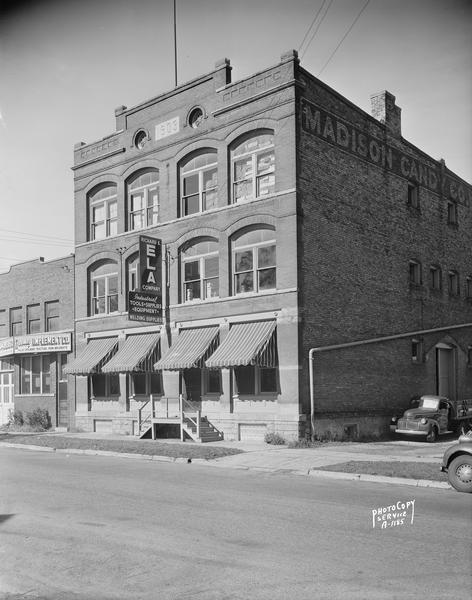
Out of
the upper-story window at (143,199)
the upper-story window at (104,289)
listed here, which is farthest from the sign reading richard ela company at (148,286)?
the upper-story window at (104,289)

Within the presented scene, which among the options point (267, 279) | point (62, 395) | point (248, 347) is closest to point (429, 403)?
point (248, 347)

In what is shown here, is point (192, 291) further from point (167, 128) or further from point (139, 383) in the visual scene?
point (167, 128)

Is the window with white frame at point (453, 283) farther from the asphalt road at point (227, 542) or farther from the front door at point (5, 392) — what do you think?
the front door at point (5, 392)

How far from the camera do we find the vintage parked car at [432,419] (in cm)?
2589

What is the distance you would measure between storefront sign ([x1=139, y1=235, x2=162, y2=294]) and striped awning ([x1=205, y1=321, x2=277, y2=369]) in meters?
4.33

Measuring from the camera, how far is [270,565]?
757cm

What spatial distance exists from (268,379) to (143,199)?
1062 cm

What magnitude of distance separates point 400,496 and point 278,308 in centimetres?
1239

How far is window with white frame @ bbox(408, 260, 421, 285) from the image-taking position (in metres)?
32.3

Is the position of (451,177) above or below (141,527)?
above

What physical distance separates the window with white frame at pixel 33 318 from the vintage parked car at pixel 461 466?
26.8m

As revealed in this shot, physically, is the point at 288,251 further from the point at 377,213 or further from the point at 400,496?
the point at 400,496

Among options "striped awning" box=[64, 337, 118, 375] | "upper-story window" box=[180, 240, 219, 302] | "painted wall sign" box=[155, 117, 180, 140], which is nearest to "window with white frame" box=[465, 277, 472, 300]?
"upper-story window" box=[180, 240, 219, 302]

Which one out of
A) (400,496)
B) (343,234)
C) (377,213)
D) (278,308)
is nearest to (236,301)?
(278,308)
